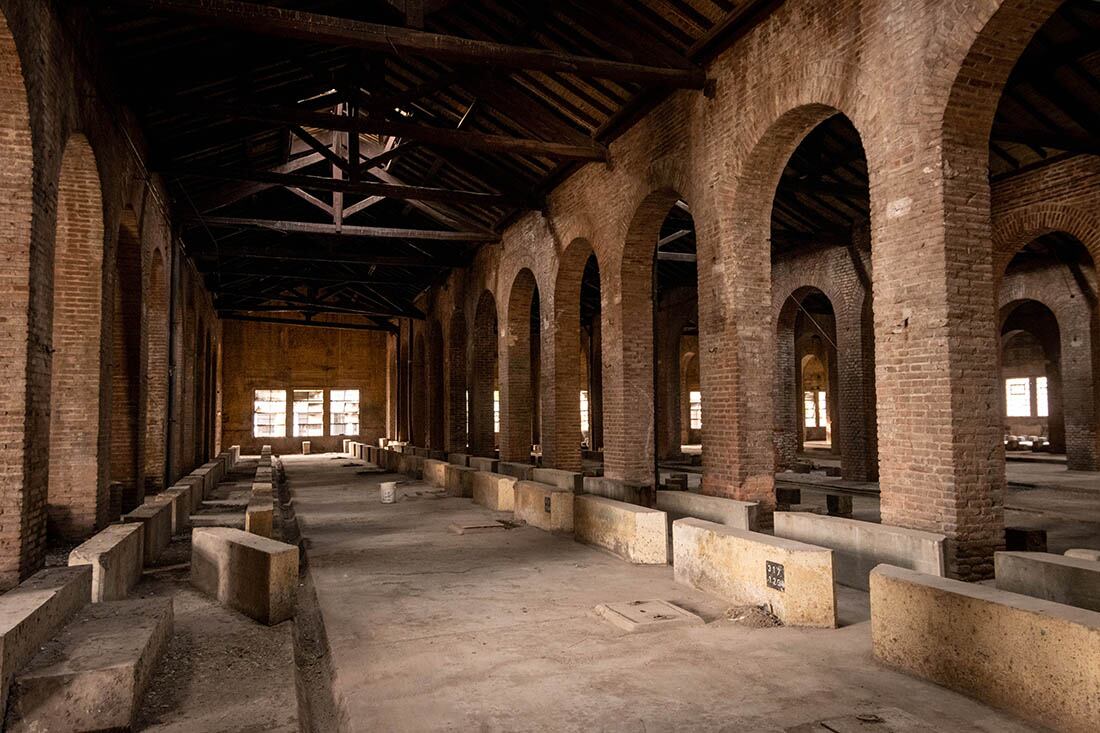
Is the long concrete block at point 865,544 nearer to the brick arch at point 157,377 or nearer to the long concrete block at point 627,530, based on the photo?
the long concrete block at point 627,530

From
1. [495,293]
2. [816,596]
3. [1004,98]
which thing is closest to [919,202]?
[816,596]

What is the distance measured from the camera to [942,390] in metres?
6.38

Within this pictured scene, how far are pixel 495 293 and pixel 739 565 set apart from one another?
13416mm

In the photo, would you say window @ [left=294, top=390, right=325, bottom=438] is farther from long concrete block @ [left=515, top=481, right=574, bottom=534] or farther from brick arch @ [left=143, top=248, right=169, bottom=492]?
long concrete block @ [left=515, top=481, right=574, bottom=534]

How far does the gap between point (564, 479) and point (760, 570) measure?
6.86 metres

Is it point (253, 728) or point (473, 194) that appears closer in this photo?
point (253, 728)

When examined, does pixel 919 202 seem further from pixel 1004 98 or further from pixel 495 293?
pixel 495 293

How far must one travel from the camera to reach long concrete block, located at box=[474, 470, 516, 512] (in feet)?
40.0

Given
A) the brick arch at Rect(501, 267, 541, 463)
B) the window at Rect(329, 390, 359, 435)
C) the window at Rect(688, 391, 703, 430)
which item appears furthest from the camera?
the window at Rect(688, 391, 703, 430)

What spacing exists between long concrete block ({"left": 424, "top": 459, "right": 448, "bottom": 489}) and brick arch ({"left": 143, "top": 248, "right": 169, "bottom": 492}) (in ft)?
18.5

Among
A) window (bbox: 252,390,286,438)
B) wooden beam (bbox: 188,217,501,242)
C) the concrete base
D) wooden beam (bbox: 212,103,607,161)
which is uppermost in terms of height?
wooden beam (bbox: 212,103,607,161)

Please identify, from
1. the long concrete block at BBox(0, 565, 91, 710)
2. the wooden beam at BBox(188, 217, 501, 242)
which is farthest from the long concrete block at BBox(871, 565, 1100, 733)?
the wooden beam at BBox(188, 217, 501, 242)

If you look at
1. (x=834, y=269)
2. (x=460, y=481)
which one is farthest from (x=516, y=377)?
(x=834, y=269)

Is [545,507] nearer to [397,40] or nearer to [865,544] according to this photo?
[865,544]
